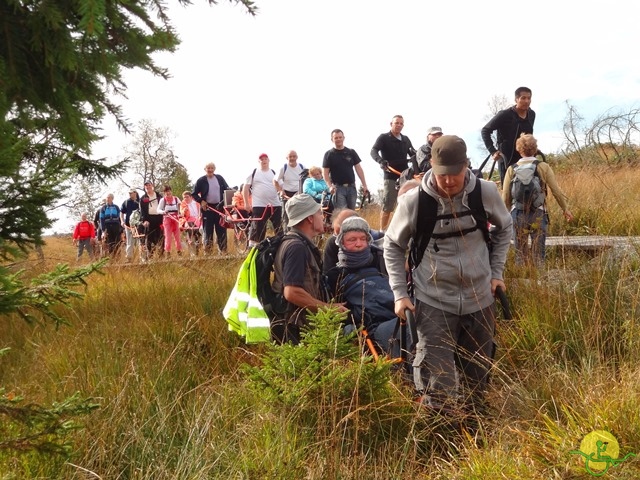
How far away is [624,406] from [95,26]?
2516 mm

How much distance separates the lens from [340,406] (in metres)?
3.38

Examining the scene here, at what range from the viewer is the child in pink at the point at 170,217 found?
13023 millimetres

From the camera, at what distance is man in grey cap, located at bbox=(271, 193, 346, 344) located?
4559 mm

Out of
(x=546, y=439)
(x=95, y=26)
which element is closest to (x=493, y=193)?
(x=546, y=439)

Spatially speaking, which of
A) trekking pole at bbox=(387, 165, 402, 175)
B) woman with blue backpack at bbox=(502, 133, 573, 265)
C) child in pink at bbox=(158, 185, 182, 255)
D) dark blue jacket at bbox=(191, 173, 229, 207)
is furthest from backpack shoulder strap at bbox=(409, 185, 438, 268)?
child in pink at bbox=(158, 185, 182, 255)

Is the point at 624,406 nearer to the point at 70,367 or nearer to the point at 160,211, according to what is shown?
the point at 70,367

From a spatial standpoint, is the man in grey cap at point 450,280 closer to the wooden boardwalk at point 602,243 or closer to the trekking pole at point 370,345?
the trekking pole at point 370,345

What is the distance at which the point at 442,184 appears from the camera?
11.4ft

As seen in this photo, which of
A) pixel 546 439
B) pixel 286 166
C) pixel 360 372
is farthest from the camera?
pixel 286 166

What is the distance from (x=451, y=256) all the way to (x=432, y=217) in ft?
0.84

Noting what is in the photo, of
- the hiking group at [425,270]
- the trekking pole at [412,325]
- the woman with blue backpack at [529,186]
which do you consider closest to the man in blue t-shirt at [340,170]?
the hiking group at [425,270]

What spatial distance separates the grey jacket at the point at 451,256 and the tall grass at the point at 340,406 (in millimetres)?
501

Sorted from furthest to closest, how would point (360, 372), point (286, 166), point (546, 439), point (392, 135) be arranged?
point (286, 166)
point (392, 135)
point (360, 372)
point (546, 439)

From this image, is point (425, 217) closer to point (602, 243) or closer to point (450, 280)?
point (450, 280)
